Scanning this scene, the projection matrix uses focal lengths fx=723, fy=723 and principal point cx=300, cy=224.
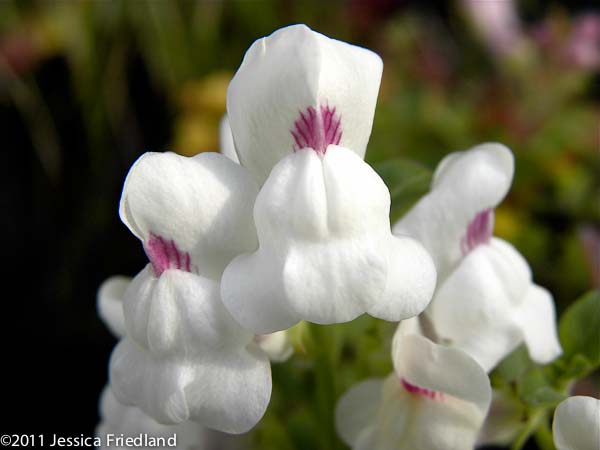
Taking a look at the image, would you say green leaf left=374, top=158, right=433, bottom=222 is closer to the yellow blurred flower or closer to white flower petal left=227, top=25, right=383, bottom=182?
white flower petal left=227, top=25, right=383, bottom=182

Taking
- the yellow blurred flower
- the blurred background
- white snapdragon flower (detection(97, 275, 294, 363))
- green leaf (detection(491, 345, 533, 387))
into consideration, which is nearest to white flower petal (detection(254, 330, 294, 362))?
white snapdragon flower (detection(97, 275, 294, 363))

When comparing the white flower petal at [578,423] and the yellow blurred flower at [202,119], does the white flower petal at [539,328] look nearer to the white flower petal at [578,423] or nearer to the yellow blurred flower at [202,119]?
the white flower petal at [578,423]

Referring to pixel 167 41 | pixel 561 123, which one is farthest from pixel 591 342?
Answer: pixel 167 41

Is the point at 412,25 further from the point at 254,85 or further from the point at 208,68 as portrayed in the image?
the point at 254,85

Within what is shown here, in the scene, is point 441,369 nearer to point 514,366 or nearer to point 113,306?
point 514,366

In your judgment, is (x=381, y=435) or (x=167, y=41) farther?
(x=167, y=41)

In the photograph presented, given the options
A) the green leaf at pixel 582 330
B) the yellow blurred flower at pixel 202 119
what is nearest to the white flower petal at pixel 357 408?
the green leaf at pixel 582 330
